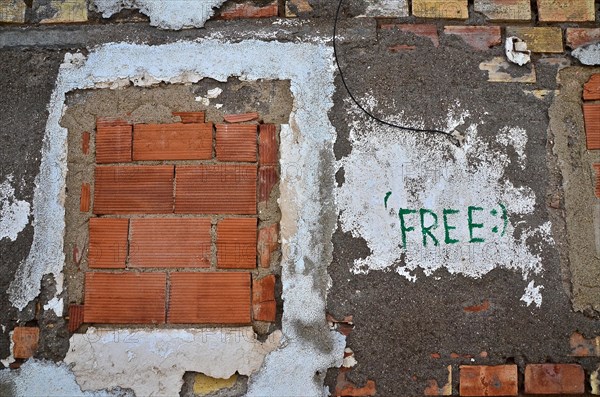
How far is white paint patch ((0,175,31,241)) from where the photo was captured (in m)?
1.89

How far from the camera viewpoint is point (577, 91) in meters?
1.95

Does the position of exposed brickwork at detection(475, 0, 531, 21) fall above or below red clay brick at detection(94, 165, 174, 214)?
above

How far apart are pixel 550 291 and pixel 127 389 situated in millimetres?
1534

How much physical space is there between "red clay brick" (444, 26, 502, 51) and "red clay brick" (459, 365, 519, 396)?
Answer: 1.17 meters

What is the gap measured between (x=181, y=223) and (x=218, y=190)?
0.58ft

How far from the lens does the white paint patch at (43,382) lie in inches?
71.8

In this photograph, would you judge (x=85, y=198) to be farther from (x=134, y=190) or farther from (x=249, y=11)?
(x=249, y=11)

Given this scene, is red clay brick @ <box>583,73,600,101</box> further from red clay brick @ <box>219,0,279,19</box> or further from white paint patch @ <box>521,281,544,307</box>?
red clay brick @ <box>219,0,279,19</box>

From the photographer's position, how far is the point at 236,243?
1853 mm

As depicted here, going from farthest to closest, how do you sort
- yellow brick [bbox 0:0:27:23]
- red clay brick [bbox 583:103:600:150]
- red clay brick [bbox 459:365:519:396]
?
yellow brick [bbox 0:0:27:23], red clay brick [bbox 583:103:600:150], red clay brick [bbox 459:365:519:396]

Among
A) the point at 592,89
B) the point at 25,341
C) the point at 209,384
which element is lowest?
the point at 209,384

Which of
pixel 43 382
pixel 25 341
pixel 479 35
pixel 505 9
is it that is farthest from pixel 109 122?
pixel 505 9

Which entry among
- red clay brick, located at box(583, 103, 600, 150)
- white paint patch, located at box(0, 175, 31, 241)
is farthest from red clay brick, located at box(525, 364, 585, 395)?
white paint patch, located at box(0, 175, 31, 241)

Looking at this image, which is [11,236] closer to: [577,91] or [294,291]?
[294,291]
